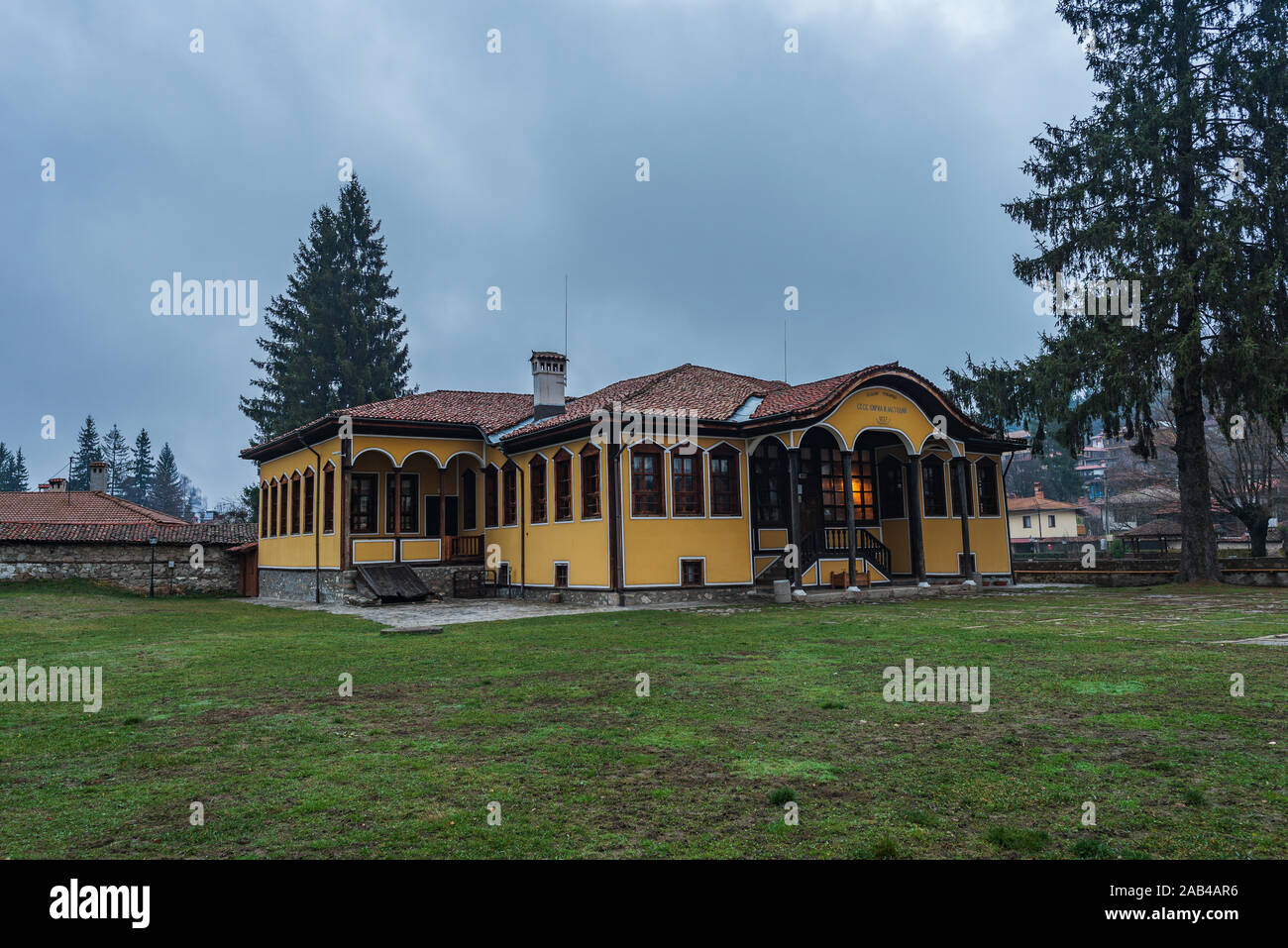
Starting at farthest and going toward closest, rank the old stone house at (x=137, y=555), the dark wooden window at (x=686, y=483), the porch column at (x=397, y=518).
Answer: the old stone house at (x=137, y=555), the porch column at (x=397, y=518), the dark wooden window at (x=686, y=483)

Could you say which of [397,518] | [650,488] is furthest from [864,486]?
[397,518]

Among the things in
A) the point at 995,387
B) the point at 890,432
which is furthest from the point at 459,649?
the point at 995,387

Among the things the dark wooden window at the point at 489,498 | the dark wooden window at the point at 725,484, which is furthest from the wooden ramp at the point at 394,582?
the dark wooden window at the point at 725,484

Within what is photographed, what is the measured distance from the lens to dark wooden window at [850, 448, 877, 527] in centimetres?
2291

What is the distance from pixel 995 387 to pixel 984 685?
18.5m

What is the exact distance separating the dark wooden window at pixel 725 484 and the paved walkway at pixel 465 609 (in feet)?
7.97

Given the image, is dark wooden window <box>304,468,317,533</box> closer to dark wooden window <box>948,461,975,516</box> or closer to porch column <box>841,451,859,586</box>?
porch column <box>841,451,859,586</box>

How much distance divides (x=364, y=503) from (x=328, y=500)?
1074mm

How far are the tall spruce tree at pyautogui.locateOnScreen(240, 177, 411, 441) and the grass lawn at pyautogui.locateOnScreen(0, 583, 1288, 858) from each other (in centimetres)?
3486

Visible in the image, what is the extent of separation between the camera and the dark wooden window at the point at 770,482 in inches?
825
